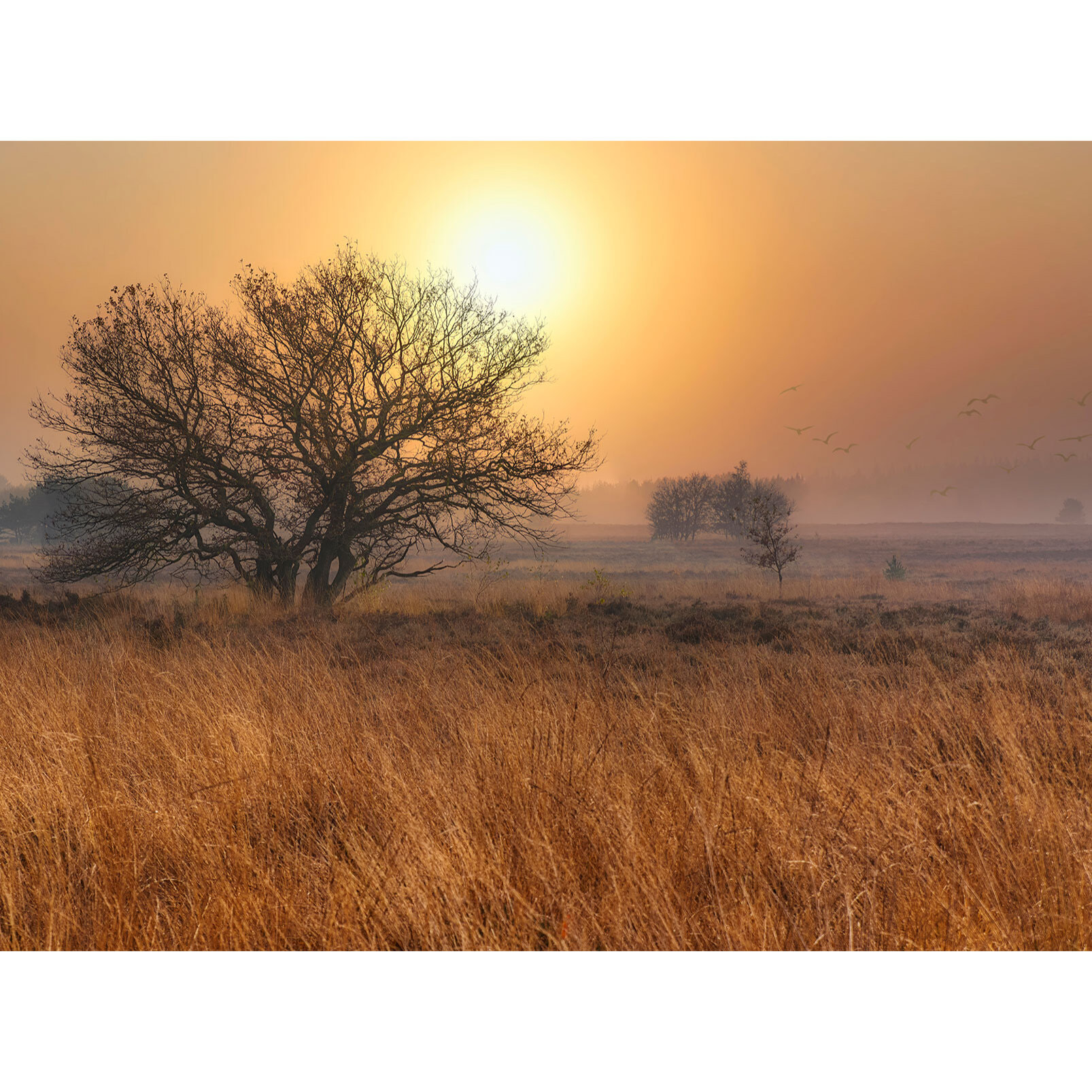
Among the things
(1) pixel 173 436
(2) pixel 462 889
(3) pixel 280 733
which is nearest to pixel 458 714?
(3) pixel 280 733

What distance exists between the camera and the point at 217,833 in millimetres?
3434

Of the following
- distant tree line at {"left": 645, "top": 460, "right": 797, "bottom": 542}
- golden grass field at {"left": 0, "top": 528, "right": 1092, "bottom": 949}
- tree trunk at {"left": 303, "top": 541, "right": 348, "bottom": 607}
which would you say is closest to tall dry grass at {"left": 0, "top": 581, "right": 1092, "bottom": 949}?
golden grass field at {"left": 0, "top": 528, "right": 1092, "bottom": 949}

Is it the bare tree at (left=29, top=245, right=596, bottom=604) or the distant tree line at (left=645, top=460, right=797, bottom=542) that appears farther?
the distant tree line at (left=645, top=460, right=797, bottom=542)

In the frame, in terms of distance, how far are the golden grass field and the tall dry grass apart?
0.02 m

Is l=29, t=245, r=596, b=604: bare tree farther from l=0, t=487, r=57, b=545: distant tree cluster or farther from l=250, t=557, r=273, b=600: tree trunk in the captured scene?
l=0, t=487, r=57, b=545: distant tree cluster

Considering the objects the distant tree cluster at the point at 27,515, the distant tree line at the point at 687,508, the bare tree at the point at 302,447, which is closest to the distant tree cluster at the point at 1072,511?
the distant tree line at the point at 687,508

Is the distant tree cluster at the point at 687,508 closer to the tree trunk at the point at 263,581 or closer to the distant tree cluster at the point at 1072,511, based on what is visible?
the tree trunk at the point at 263,581

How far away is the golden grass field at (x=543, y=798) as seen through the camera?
110 inches

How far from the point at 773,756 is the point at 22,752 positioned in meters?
5.55

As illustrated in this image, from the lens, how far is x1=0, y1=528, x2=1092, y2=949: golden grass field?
Answer: 279 centimetres

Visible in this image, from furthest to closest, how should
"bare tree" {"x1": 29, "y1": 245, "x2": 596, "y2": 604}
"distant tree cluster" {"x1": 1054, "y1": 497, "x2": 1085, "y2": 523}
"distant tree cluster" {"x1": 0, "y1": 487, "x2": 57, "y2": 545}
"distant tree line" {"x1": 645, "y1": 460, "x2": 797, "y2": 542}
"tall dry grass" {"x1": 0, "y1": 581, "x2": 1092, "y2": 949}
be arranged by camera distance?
"distant tree cluster" {"x1": 1054, "y1": 497, "x2": 1085, "y2": 523}, "distant tree cluster" {"x1": 0, "y1": 487, "x2": 57, "y2": 545}, "distant tree line" {"x1": 645, "y1": 460, "x2": 797, "y2": 542}, "bare tree" {"x1": 29, "y1": 245, "x2": 596, "y2": 604}, "tall dry grass" {"x1": 0, "y1": 581, "x2": 1092, "y2": 949}

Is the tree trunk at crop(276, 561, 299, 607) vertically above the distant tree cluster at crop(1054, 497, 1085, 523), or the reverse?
the distant tree cluster at crop(1054, 497, 1085, 523)

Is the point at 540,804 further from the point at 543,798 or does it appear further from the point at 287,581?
the point at 287,581

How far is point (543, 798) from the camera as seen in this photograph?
145 inches
